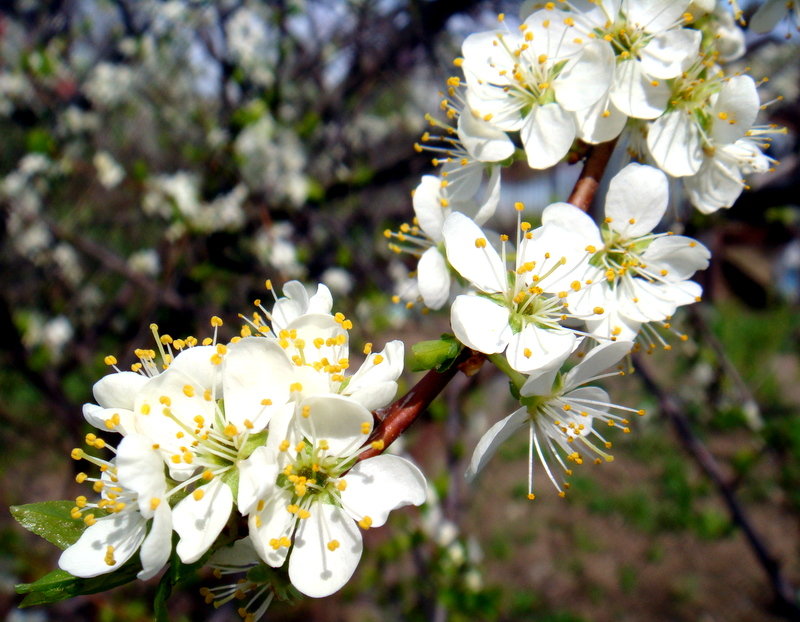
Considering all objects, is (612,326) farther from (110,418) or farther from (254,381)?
(110,418)

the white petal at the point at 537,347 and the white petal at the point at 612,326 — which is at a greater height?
the white petal at the point at 537,347

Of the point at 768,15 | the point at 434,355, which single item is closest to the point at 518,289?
the point at 434,355

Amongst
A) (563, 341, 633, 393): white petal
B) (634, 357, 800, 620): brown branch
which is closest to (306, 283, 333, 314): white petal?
(563, 341, 633, 393): white petal

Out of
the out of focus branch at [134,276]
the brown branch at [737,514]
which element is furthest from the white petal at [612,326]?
the out of focus branch at [134,276]

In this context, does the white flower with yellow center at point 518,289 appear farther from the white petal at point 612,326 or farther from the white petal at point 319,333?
the white petal at point 319,333

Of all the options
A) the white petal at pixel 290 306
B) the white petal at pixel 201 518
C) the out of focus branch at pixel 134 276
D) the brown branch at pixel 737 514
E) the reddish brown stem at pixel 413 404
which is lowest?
the brown branch at pixel 737 514

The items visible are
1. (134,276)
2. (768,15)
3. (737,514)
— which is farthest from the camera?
(134,276)

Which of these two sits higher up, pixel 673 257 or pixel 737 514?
pixel 673 257
